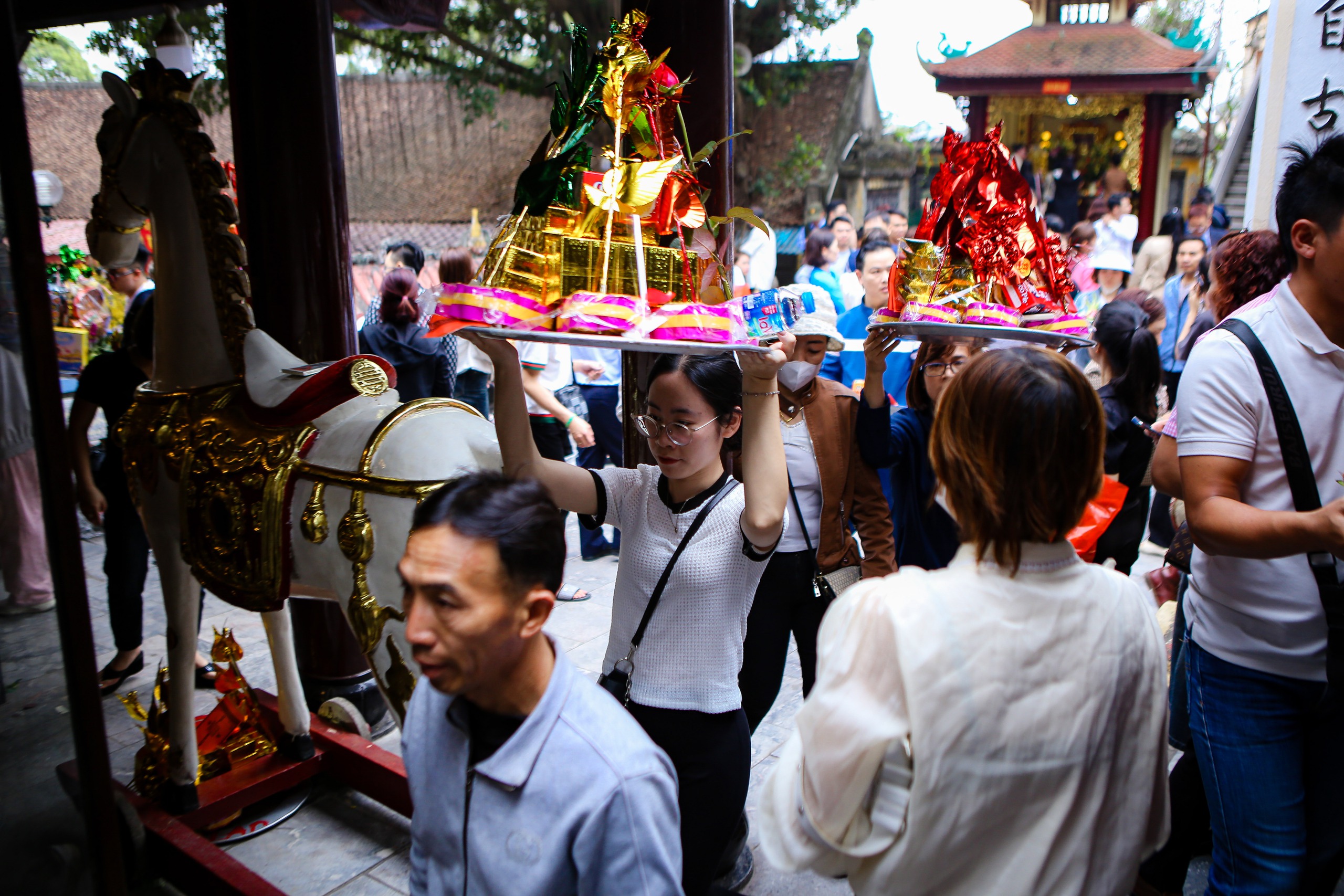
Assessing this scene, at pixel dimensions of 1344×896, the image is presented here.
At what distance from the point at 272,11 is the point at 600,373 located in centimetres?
274

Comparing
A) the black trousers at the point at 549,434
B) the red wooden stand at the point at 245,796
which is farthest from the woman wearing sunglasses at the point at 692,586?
the black trousers at the point at 549,434

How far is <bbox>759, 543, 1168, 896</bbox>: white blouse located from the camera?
115cm

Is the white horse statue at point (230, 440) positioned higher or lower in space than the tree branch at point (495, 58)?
lower

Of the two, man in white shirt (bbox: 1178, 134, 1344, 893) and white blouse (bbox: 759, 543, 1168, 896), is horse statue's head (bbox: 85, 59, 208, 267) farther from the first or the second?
man in white shirt (bbox: 1178, 134, 1344, 893)

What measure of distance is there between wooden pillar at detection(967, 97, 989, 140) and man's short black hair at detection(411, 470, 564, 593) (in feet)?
49.2

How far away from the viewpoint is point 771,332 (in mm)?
1834

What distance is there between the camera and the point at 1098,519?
293 centimetres

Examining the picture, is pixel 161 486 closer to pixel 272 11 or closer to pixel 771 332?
pixel 272 11

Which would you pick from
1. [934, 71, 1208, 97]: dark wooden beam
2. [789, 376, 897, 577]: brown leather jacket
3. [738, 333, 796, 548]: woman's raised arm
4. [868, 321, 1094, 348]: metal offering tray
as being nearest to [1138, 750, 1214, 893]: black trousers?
[789, 376, 897, 577]: brown leather jacket

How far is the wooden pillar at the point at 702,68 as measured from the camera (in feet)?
8.14

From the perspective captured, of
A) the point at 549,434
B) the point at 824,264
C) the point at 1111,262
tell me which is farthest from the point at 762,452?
the point at 1111,262

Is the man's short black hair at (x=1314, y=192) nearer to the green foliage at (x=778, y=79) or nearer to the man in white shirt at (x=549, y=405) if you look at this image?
the man in white shirt at (x=549, y=405)

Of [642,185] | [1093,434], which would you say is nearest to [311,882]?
[642,185]

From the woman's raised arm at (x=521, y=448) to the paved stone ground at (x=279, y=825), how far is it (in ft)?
2.78
